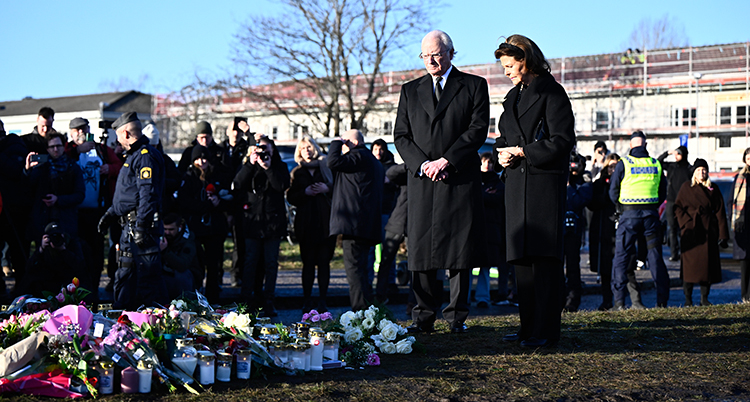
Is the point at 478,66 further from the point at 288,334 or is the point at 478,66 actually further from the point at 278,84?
the point at 288,334

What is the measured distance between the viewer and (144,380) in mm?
4207

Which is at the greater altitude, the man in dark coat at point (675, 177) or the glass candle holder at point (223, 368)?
the man in dark coat at point (675, 177)

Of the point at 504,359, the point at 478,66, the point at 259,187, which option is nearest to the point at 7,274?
the point at 259,187

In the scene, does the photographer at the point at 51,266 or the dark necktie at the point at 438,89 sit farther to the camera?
the photographer at the point at 51,266

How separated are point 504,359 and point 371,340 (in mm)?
916

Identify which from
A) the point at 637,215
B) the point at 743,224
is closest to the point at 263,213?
the point at 637,215

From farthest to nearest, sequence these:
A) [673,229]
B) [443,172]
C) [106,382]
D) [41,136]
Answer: [673,229] < [41,136] < [443,172] < [106,382]

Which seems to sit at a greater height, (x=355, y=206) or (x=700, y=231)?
(x=355, y=206)

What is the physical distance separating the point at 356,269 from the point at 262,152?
75.1 inches

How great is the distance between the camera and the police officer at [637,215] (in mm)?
10289

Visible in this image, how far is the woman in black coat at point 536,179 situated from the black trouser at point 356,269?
308 cm

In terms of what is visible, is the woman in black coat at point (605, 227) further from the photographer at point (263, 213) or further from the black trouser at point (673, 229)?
the black trouser at point (673, 229)

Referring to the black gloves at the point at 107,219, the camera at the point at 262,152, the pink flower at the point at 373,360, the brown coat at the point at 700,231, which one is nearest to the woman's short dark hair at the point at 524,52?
the pink flower at the point at 373,360

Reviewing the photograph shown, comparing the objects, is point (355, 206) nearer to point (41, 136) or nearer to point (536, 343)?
point (536, 343)
